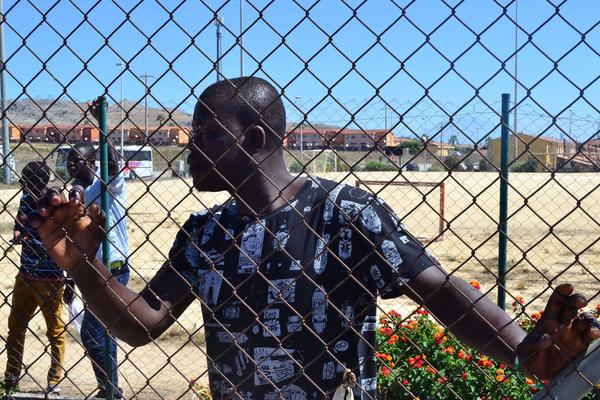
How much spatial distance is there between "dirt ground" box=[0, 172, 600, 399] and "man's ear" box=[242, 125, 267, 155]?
0.70 feet

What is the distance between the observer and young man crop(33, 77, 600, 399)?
6.35 ft

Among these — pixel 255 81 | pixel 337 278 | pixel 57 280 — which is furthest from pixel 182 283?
pixel 57 280

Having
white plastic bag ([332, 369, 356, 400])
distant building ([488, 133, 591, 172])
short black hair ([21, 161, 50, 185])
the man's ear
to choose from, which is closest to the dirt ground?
distant building ([488, 133, 591, 172])

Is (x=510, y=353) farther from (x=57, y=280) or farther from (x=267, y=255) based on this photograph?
(x=57, y=280)

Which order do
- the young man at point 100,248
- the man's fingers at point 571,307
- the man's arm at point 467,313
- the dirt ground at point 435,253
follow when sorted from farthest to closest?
the young man at point 100,248, the dirt ground at point 435,253, the man's arm at point 467,313, the man's fingers at point 571,307

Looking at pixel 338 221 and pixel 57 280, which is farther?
pixel 57 280

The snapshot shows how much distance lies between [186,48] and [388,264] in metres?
0.79

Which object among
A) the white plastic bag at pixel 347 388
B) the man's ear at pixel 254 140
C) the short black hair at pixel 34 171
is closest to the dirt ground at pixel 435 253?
the man's ear at pixel 254 140

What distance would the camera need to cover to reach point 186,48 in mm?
1915

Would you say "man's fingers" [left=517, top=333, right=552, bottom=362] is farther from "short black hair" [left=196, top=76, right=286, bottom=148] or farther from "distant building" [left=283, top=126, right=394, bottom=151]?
"short black hair" [left=196, top=76, right=286, bottom=148]

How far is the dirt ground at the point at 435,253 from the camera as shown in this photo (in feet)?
7.17

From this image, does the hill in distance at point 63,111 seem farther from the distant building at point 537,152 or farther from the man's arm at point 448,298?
the distant building at point 537,152

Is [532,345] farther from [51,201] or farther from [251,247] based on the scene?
[51,201]

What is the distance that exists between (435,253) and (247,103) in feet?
37.4
